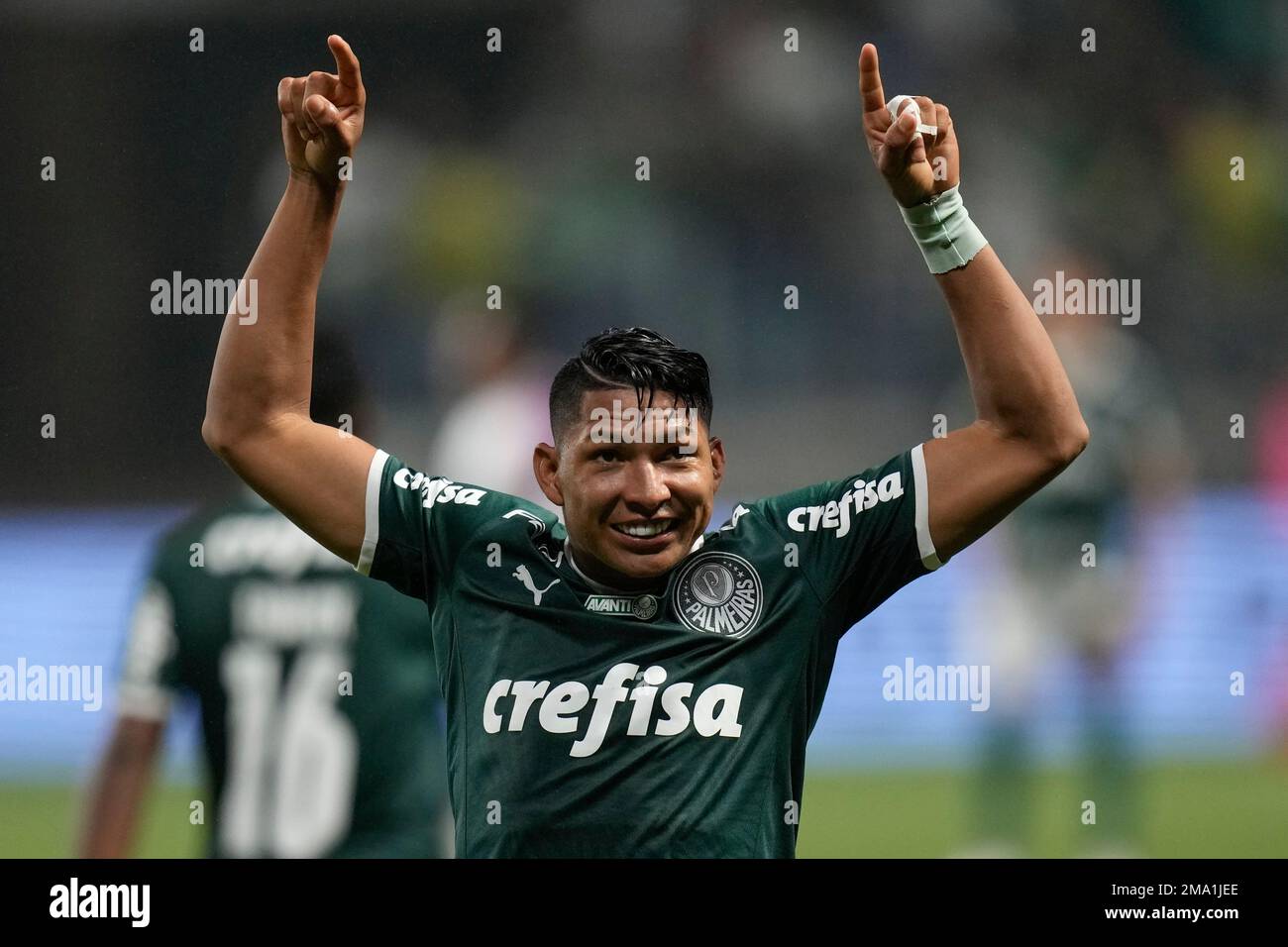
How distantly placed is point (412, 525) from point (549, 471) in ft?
0.85

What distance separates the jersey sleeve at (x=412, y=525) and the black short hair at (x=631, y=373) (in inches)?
8.7

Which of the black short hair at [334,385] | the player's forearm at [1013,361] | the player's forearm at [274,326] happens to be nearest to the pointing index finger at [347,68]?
the player's forearm at [274,326]

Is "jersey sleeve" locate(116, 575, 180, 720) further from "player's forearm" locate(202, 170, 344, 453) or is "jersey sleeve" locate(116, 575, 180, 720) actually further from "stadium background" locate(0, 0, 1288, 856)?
"stadium background" locate(0, 0, 1288, 856)

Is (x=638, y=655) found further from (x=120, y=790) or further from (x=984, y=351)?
(x=120, y=790)

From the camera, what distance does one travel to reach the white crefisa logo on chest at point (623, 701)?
2.66m

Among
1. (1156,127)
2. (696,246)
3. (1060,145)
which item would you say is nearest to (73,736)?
(696,246)

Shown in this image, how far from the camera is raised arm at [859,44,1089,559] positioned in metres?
2.68

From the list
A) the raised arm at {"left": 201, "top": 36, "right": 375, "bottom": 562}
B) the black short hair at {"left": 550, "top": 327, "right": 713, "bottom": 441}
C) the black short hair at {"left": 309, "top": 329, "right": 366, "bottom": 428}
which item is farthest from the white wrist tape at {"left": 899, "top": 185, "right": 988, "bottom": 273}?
the black short hair at {"left": 309, "top": 329, "right": 366, "bottom": 428}

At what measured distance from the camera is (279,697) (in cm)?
417

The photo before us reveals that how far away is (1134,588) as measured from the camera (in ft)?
25.0

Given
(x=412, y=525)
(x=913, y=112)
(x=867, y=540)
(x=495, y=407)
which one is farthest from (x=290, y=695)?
(x=495, y=407)

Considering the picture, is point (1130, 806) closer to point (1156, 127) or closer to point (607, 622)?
point (607, 622)

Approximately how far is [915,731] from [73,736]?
442cm

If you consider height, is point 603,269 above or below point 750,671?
above
